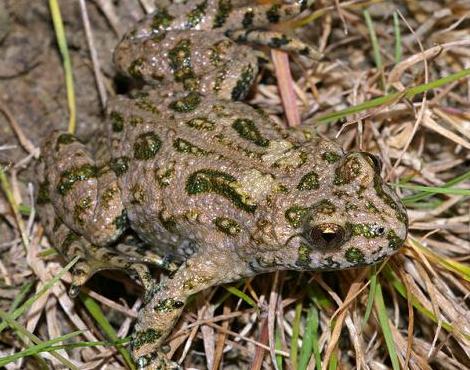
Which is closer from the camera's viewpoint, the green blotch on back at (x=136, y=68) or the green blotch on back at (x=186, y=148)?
the green blotch on back at (x=186, y=148)

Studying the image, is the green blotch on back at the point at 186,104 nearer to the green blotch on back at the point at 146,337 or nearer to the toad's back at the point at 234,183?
the toad's back at the point at 234,183

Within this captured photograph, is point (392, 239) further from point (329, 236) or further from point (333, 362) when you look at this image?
point (333, 362)

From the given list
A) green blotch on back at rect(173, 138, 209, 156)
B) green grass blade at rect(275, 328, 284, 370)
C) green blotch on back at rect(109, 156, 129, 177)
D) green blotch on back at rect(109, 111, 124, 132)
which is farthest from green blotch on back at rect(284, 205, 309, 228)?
green blotch on back at rect(109, 111, 124, 132)

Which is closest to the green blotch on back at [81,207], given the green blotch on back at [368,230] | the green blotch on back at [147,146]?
the green blotch on back at [147,146]

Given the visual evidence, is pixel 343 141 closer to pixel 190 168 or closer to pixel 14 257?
pixel 190 168

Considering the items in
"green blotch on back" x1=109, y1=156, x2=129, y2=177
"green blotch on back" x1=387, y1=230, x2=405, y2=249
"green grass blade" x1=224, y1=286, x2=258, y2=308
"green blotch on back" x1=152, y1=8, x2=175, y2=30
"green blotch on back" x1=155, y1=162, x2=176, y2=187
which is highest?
"green blotch on back" x1=152, y1=8, x2=175, y2=30

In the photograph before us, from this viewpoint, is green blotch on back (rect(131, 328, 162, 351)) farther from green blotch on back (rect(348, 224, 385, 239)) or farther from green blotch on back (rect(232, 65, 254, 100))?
green blotch on back (rect(232, 65, 254, 100))
